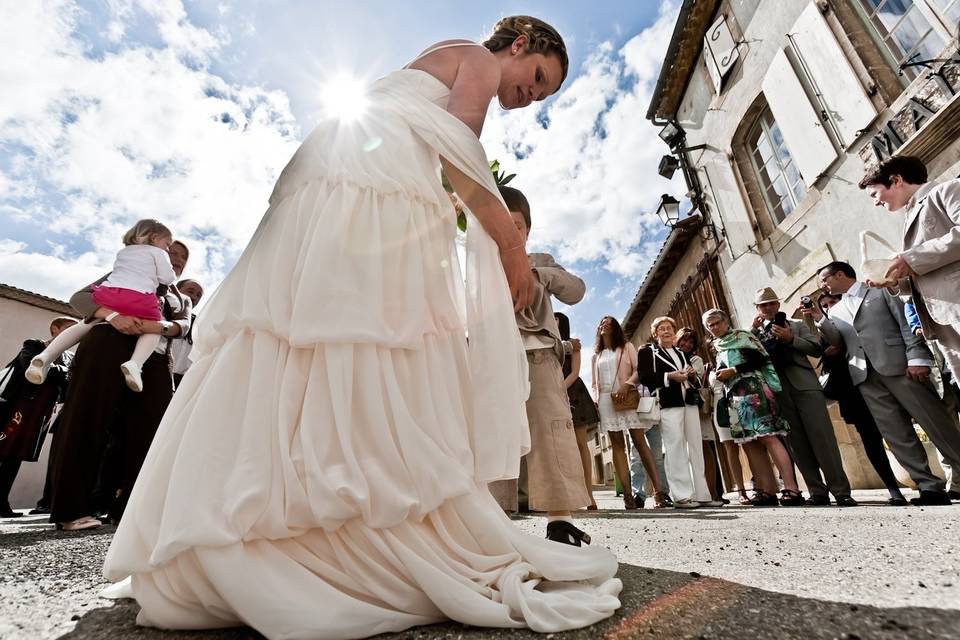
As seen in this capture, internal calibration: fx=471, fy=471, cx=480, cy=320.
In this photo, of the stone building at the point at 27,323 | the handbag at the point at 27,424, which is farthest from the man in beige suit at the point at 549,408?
the stone building at the point at 27,323

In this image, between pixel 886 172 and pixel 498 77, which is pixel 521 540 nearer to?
pixel 498 77

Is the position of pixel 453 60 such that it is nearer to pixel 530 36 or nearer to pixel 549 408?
pixel 530 36

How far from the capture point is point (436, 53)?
5.08 feet

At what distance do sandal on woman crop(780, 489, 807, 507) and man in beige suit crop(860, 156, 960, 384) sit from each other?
1.65 m

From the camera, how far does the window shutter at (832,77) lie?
636cm

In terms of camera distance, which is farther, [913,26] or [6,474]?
[913,26]

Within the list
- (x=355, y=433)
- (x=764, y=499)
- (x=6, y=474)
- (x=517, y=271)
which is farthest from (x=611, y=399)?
(x=6, y=474)

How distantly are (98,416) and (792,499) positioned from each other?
5.30m

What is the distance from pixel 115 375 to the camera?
3057 mm

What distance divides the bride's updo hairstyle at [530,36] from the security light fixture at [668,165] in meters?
10.2

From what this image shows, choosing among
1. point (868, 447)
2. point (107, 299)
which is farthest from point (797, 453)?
point (107, 299)

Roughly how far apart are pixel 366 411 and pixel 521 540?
0.46m

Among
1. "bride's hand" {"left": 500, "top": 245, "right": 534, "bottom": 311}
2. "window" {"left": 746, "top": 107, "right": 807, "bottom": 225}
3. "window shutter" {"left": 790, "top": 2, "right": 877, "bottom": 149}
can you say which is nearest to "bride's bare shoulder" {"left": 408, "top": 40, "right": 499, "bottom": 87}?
"bride's hand" {"left": 500, "top": 245, "right": 534, "bottom": 311}

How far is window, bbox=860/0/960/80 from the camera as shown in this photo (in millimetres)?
5359
